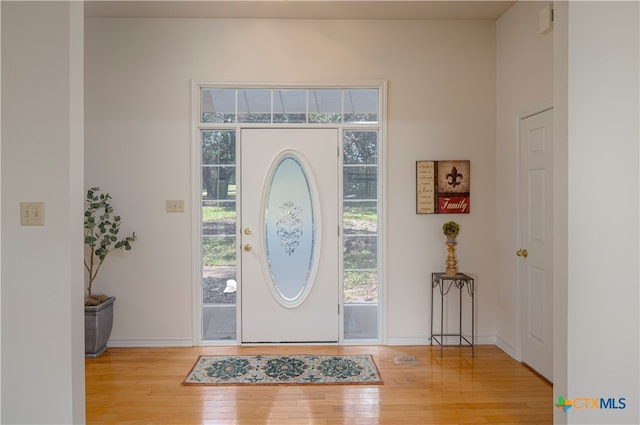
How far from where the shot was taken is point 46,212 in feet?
6.31

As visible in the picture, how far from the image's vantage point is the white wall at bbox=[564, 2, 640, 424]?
6.17 feet

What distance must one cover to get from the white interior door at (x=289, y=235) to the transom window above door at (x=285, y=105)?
0.14 metres

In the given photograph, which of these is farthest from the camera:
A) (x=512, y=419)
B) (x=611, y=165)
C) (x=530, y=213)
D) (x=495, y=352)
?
(x=495, y=352)

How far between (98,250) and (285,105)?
2001 mm

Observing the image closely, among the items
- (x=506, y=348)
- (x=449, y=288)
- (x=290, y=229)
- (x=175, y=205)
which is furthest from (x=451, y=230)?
(x=175, y=205)

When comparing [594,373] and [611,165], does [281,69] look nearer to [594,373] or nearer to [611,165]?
[611,165]

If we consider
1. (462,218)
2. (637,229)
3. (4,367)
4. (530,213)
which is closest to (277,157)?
(462,218)

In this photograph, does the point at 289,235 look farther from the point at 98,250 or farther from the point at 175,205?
the point at 98,250

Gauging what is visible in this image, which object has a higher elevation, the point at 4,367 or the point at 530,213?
the point at 530,213

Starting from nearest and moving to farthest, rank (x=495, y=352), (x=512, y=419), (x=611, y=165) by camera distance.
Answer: (x=611, y=165) < (x=512, y=419) < (x=495, y=352)

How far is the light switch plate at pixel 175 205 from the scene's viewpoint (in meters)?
3.58

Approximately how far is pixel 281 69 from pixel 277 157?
76cm

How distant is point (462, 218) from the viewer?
144 inches

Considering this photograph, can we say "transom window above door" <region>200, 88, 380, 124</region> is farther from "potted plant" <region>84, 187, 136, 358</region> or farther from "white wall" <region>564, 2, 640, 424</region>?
"white wall" <region>564, 2, 640, 424</region>
